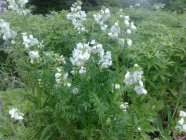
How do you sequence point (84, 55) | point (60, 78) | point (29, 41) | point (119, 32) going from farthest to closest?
point (29, 41), point (119, 32), point (60, 78), point (84, 55)

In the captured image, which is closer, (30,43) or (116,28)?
(116,28)

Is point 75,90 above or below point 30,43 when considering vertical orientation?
below

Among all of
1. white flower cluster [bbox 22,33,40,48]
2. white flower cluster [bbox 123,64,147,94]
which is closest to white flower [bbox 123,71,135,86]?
white flower cluster [bbox 123,64,147,94]

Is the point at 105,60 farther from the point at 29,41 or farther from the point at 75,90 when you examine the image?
the point at 29,41

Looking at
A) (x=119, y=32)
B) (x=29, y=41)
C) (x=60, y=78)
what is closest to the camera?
(x=60, y=78)

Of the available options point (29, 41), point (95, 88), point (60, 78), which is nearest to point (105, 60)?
point (95, 88)

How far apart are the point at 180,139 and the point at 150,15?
1.75m

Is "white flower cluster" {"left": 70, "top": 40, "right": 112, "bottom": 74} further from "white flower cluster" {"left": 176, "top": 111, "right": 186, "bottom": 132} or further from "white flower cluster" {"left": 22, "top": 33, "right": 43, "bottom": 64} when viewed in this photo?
"white flower cluster" {"left": 176, "top": 111, "right": 186, "bottom": 132}

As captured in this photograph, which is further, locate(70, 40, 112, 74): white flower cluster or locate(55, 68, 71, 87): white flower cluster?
locate(55, 68, 71, 87): white flower cluster

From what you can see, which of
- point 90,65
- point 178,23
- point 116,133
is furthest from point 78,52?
point 178,23

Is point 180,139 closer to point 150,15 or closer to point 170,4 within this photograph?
point 150,15

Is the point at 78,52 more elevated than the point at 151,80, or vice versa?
the point at 78,52

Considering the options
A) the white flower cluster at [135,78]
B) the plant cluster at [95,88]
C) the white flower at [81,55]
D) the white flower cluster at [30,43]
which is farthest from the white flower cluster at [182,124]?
the white flower cluster at [30,43]

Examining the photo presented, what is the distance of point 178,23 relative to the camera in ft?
14.2
